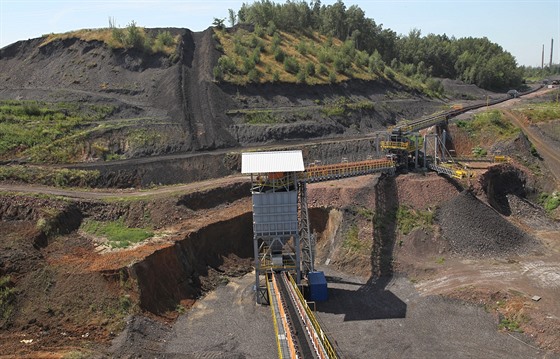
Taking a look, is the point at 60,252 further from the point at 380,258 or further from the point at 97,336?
the point at 380,258

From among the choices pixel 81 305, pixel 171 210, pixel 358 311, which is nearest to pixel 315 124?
pixel 171 210

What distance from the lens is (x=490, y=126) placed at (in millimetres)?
60875

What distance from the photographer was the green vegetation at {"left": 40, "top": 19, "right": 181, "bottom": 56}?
77.2 meters

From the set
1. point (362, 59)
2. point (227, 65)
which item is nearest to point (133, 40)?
point (227, 65)

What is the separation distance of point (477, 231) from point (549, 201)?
13.8 m

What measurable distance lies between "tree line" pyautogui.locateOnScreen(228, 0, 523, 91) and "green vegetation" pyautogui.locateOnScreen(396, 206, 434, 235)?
198 feet

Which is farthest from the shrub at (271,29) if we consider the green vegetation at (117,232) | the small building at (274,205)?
the small building at (274,205)

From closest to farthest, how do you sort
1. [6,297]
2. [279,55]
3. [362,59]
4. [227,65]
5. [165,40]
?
1. [6,297]
2. [227,65]
3. [165,40]
4. [279,55]
5. [362,59]

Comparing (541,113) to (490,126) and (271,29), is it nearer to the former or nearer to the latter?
(490,126)

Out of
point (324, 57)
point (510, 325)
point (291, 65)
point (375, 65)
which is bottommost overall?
point (510, 325)

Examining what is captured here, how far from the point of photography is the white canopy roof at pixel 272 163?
117ft

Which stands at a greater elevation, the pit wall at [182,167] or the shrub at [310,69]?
the shrub at [310,69]

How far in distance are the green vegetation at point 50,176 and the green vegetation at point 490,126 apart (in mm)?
44984

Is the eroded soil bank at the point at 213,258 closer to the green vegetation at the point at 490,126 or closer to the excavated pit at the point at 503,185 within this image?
the excavated pit at the point at 503,185
